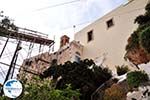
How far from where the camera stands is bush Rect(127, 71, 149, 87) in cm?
1530

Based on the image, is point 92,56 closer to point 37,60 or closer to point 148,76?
point 37,60

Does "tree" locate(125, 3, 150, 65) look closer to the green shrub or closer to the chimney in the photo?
the green shrub

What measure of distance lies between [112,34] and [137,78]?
40.5ft

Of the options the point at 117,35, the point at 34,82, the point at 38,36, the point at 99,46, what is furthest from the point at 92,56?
the point at 34,82

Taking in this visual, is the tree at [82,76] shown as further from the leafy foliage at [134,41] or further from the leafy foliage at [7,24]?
the leafy foliage at [7,24]

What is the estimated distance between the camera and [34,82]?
15289 millimetres

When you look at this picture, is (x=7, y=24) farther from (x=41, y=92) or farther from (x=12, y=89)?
(x=12, y=89)

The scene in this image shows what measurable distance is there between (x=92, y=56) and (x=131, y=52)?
8.65 m

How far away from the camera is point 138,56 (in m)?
19.7

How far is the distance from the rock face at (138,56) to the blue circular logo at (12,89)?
9.76 metres

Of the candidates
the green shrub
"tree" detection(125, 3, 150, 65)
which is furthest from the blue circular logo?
"tree" detection(125, 3, 150, 65)

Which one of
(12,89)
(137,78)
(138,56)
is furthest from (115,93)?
(12,89)

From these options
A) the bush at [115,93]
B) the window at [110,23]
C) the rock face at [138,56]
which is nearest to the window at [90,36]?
the window at [110,23]

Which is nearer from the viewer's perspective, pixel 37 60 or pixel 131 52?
pixel 131 52
